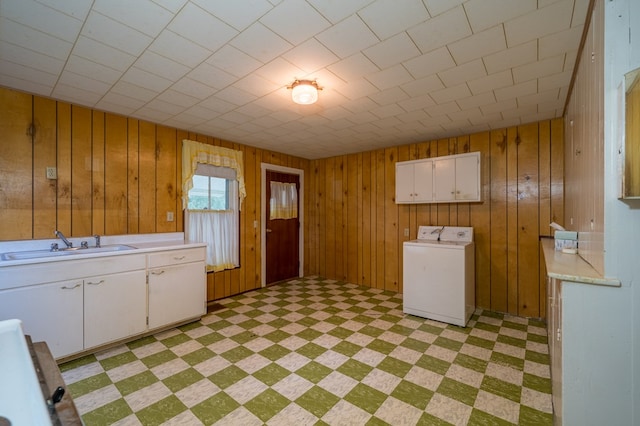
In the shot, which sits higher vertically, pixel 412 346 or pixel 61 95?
pixel 61 95

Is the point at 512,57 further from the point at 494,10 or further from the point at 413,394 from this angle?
the point at 413,394

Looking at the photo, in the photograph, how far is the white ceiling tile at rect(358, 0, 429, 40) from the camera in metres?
1.41

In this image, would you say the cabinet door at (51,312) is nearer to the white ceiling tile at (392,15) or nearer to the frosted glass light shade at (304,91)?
the frosted glass light shade at (304,91)

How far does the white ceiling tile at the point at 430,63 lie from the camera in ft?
6.01

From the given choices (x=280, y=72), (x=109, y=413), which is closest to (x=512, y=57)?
(x=280, y=72)

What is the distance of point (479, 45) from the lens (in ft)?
5.71

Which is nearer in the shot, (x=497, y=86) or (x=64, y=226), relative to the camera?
(x=497, y=86)

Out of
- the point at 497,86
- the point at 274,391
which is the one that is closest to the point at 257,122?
the point at 497,86

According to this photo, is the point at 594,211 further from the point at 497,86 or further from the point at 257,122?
the point at 257,122

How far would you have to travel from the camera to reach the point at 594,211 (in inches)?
50.2

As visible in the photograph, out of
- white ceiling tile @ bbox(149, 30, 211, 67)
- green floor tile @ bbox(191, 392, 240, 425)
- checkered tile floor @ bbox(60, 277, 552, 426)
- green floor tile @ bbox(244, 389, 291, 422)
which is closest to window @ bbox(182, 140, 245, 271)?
checkered tile floor @ bbox(60, 277, 552, 426)

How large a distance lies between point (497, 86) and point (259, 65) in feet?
6.57

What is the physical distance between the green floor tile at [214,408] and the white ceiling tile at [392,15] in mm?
2544

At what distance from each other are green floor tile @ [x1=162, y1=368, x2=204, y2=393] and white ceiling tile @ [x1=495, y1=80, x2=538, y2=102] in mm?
3482
